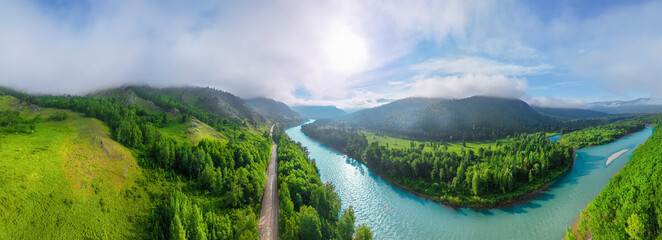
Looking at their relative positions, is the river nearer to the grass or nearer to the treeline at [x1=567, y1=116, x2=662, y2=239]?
the treeline at [x1=567, y1=116, x2=662, y2=239]

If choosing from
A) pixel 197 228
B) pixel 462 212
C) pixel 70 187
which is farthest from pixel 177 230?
pixel 462 212

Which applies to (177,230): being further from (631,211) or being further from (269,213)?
(631,211)

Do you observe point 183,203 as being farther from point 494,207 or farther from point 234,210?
point 494,207

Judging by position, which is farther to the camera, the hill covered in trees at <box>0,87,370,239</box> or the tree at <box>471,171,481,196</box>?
the tree at <box>471,171,481,196</box>

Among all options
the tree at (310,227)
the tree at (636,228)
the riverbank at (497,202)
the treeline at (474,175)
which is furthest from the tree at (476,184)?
the tree at (310,227)

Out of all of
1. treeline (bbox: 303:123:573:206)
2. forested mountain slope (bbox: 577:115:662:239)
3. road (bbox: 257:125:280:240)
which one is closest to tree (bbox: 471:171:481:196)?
treeline (bbox: 303:123:573:206)

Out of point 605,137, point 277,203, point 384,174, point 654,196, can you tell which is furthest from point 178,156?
point 605,137
